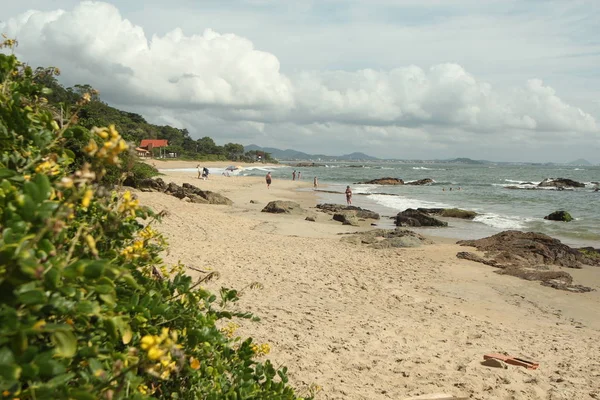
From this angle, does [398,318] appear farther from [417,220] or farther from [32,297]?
[417,220]

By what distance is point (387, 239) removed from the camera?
567 inches

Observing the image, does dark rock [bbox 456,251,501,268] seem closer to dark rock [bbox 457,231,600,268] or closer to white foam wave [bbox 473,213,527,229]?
dark rock [bbox 457,231,600,268]

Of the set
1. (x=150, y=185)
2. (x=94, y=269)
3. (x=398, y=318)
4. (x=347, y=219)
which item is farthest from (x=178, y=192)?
(x=94, y=269)

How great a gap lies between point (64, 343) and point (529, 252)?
14.5 metres

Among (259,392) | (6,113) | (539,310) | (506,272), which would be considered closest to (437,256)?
(506,272)

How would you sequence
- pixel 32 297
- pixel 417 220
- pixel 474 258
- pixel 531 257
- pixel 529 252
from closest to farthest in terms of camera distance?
1. pixel 32 297
2. pixel 474 258
3. pixel 531 257
4. pixel 529 252
5. pixel 417 220

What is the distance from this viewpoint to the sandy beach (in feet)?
16.7

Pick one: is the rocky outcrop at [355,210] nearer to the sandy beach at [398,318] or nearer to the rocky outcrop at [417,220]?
the rocky outcrop at [417,220]

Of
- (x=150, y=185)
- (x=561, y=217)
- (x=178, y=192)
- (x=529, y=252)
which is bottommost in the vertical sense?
(x=561, y=217)

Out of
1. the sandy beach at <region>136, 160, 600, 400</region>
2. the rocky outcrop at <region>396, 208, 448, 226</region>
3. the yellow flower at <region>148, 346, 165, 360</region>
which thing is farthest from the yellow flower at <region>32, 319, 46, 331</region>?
the rocky outcrop at <region>396, 208, 448, 226</region>

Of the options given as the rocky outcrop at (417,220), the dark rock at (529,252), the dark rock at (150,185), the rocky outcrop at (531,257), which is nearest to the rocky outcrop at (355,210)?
the rocky outcrop at (417,220)

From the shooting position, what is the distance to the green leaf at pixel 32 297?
1.14 meters

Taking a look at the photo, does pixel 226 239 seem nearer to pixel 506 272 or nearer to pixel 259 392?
pixel 506 272

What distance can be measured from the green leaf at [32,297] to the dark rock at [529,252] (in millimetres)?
12895
